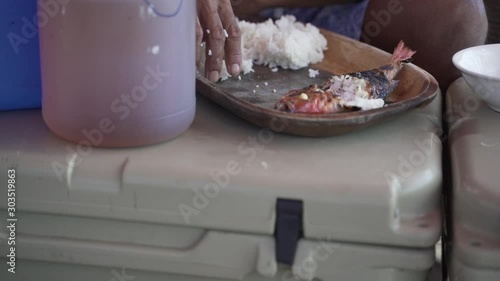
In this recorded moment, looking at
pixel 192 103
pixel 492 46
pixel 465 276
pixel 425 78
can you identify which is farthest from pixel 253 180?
pixel 492 46

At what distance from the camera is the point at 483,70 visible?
1018 millimetres

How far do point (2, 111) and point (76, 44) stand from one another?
246 millimetres

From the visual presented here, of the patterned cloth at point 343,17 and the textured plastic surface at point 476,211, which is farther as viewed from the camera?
the patterned cloth at point 343,17

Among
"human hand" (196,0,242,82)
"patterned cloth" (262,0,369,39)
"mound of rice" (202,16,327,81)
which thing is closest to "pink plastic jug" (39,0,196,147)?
"human hand" (196,0,242,82)

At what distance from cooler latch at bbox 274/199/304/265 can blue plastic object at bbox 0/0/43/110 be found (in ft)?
1.40

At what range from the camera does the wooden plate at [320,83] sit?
829 millimetres

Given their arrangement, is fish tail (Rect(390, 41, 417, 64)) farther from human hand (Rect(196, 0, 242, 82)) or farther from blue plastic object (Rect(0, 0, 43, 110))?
blue plastic object (Rect(0, 0, 43, 110))

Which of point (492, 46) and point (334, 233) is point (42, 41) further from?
point (492, 46)

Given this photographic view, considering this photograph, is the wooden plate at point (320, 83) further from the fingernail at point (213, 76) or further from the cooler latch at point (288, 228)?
the cooler latch at point (288, 228)

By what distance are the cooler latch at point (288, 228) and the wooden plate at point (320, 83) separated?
13 cm

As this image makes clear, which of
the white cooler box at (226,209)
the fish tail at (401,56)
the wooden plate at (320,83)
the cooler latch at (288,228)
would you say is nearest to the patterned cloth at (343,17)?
the wooden plate at (320,83)

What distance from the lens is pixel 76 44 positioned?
757 mm

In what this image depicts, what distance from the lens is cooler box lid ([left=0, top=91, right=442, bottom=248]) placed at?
29.1 inches

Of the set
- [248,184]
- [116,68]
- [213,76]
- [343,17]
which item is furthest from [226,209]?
[343,17]
